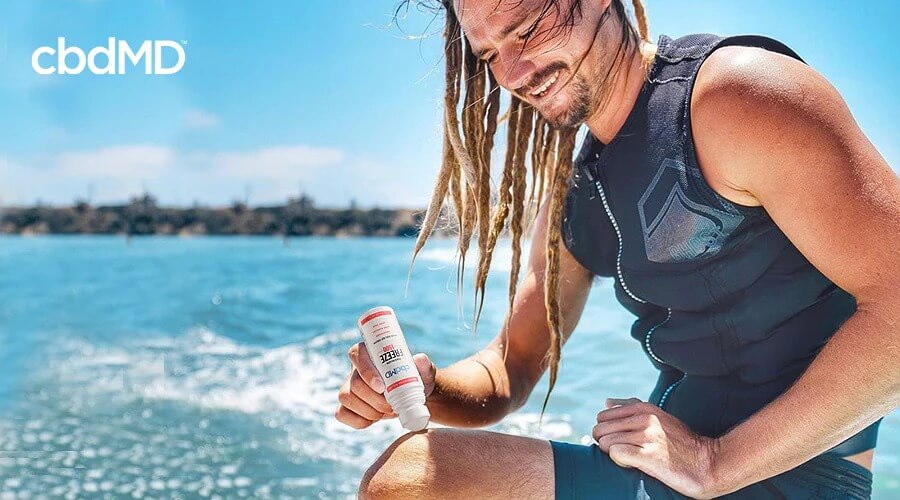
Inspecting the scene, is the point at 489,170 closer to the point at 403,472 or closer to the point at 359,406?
the point at 359,406

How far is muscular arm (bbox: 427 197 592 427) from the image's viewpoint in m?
1.85

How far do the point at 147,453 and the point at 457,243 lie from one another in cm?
275

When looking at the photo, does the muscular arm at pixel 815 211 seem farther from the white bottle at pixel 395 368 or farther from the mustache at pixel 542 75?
the white bottle at pixel 395 368

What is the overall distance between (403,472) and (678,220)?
0.62 meters

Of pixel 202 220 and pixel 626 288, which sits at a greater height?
pixel 626 288

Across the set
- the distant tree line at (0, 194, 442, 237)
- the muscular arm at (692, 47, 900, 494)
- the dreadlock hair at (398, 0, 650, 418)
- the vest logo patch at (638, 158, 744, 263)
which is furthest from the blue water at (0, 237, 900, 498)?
the distant tree line at (0, 194, 442, 237)

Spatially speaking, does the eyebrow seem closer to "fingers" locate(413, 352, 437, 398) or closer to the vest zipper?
the vest zipper

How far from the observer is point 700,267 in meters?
1.52

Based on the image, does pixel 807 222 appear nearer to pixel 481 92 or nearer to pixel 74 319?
pixel 481 92

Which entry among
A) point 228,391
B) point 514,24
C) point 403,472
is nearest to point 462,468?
point 403,472

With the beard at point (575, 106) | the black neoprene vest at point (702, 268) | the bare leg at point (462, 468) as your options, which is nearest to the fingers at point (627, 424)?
the bare leg at point (462, 468)

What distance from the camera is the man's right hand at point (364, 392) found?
5.05 ft

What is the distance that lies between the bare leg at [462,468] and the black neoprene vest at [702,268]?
14.6 inches

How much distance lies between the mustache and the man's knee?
65 centimetres
